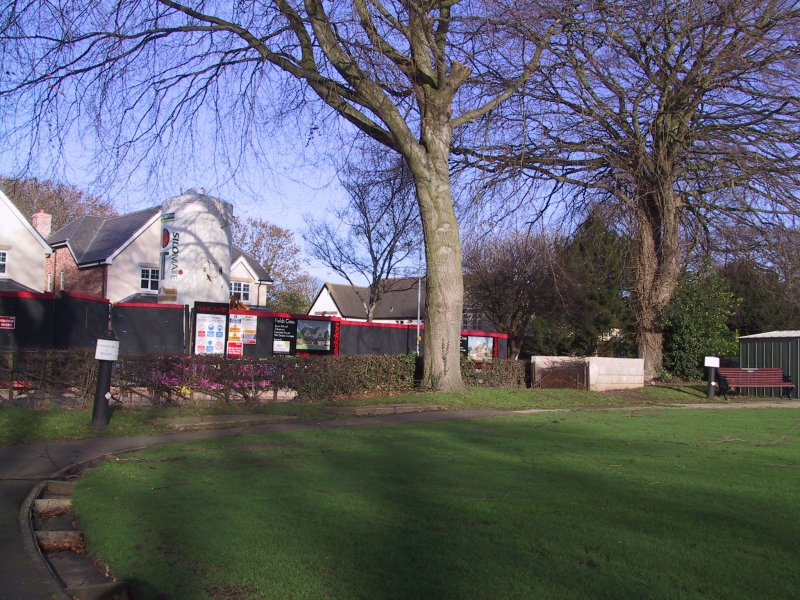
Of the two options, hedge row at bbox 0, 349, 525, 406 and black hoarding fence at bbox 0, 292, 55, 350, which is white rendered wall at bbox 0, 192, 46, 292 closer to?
black hoarding fence at bbox 0, 292, 55, 350

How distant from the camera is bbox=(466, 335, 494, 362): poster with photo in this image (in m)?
31.3

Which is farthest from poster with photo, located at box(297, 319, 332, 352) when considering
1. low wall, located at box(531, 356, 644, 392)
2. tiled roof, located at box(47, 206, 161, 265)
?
tiled roof, located at box(47, 206, 161, 265)

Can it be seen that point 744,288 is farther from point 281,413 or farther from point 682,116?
point 281,413

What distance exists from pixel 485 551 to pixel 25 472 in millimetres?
6068

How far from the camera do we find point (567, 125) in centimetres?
2188

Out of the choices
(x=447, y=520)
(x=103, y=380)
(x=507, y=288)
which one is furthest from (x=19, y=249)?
(x=447, y=520)

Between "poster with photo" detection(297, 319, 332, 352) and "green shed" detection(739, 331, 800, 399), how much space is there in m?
14.6

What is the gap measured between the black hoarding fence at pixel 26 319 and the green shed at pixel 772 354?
21476 mm

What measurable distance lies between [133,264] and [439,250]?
1201 inches

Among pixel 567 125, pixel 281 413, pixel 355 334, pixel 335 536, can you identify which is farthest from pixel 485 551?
pixel 355 334

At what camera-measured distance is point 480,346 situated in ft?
105

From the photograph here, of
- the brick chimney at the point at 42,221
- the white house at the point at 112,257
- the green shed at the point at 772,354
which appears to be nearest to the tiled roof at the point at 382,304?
the white house at the point at 112,257

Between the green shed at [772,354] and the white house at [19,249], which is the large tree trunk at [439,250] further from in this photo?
the white house at [19,249]

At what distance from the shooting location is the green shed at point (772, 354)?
2350cm
